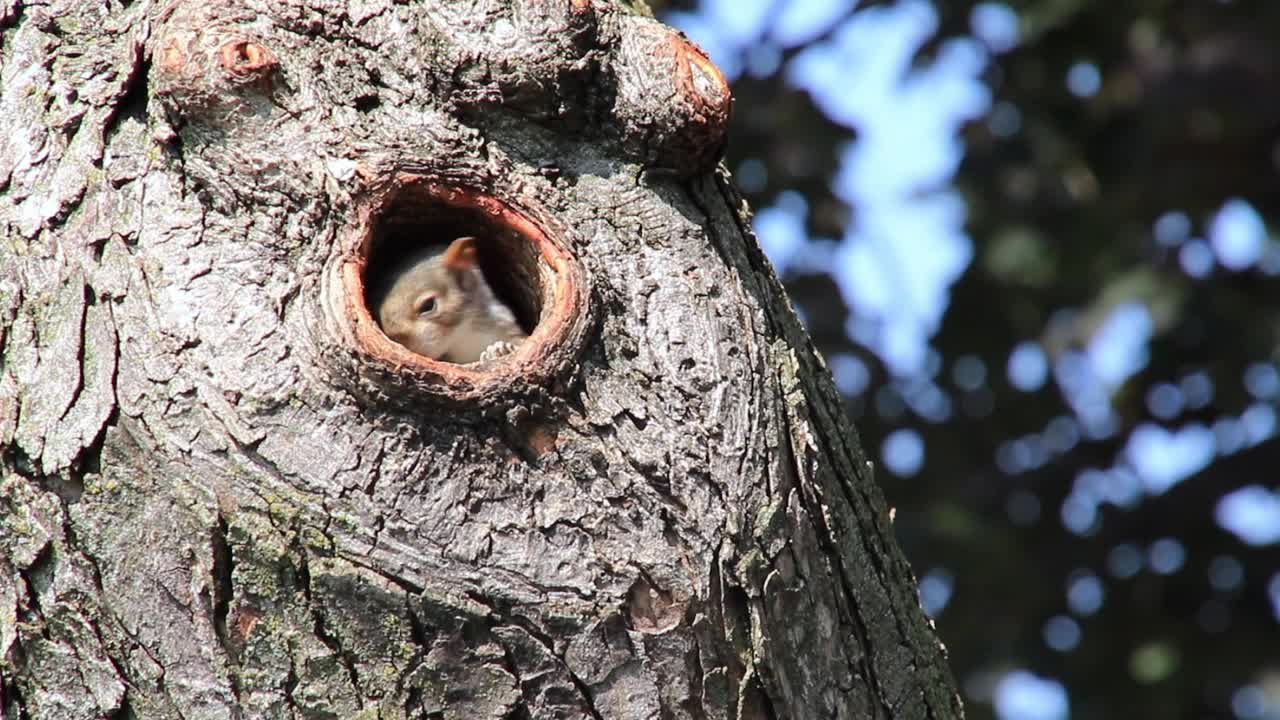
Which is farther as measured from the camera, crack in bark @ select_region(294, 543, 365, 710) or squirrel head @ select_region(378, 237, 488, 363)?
squirrel head @ select_region(378, 237, 488, 363)

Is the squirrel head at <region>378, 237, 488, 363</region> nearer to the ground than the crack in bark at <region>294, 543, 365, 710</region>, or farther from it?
farther from it

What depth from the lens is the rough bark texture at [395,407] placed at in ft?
6.76

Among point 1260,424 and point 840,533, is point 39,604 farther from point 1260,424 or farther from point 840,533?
point 1260,424

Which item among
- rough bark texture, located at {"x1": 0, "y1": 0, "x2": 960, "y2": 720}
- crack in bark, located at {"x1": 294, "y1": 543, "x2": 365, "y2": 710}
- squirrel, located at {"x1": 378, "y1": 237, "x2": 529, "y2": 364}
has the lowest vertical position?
crack in bark, located at {"x1": 294, "y1": 543, "x2": 365, "y2": 710}

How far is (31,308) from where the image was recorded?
88.2 inches

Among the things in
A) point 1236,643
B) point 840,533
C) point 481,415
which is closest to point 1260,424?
point 1236,643

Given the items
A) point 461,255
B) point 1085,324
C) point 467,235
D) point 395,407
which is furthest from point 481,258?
point 1085,324

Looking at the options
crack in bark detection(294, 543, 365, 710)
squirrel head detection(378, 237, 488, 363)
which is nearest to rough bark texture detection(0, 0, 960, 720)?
crack in bark detection(294, 543, 365, 710)

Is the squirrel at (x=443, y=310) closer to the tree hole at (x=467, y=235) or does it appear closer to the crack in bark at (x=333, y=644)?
the tree hole at (x=467, y=235)

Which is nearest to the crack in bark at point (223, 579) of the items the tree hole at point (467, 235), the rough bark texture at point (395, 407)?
the rough bark texture at point (395, 407)

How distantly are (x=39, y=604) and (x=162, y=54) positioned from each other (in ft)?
2.71

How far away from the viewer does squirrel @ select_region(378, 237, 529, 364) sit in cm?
321

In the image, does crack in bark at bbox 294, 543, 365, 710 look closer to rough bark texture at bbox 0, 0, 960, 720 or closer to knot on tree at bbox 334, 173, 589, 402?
rough bark texture at bbox 0, 0, 960, 720

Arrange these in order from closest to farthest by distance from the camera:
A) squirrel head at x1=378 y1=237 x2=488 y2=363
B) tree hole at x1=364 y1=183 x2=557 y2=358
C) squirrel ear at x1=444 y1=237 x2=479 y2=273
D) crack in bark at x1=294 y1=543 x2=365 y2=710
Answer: crack in bark at x1=294 y1=543 x2=365 y2=710 → tree hole at x1=364 y1=183 x2=557 y2=358 → squirrel ear at x1=444 y1=237 x2=479 y2=273 → squirrel head at x1=378 y1=237 x2=488 y2=363
